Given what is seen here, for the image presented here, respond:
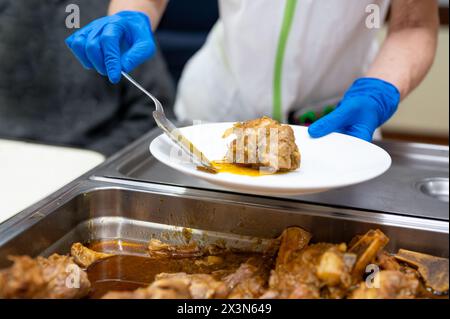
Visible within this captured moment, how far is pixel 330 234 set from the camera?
109cm

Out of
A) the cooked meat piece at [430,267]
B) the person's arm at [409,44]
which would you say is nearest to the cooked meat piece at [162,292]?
the cooked meat piece at [430,267]

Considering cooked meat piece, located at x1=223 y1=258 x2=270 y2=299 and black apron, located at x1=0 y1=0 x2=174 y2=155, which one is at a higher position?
black apron, located at x1=0 y1=0 x2=174 y2=155

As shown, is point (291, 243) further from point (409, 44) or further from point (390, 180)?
point (409, 44)

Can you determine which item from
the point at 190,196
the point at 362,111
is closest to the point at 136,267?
the point at 190,196

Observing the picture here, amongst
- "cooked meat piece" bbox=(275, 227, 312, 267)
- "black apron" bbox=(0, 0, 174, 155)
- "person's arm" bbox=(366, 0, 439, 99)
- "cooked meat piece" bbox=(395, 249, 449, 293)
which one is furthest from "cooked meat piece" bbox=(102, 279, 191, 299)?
"black apron" bbox=(0, 0, 174, 155)

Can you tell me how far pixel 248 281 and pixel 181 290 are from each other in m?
0.16

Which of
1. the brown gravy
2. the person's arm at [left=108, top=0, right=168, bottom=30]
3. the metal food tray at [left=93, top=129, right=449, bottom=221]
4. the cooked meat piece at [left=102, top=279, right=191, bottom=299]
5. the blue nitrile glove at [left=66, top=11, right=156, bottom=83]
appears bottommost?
the brown gravy

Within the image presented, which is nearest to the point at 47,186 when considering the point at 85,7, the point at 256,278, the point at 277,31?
the point at 256,278

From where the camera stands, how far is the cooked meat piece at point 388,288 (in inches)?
33.5

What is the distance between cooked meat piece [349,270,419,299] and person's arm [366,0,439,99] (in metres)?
0.78

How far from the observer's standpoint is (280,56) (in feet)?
5.72

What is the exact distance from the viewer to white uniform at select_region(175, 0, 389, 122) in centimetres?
168

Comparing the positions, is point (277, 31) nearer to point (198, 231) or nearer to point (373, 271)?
point (198, 231)

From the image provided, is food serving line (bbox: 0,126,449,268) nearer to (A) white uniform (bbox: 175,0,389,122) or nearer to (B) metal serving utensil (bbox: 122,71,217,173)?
(B) metal serving utensil (bbox: 122,71,217,173)
